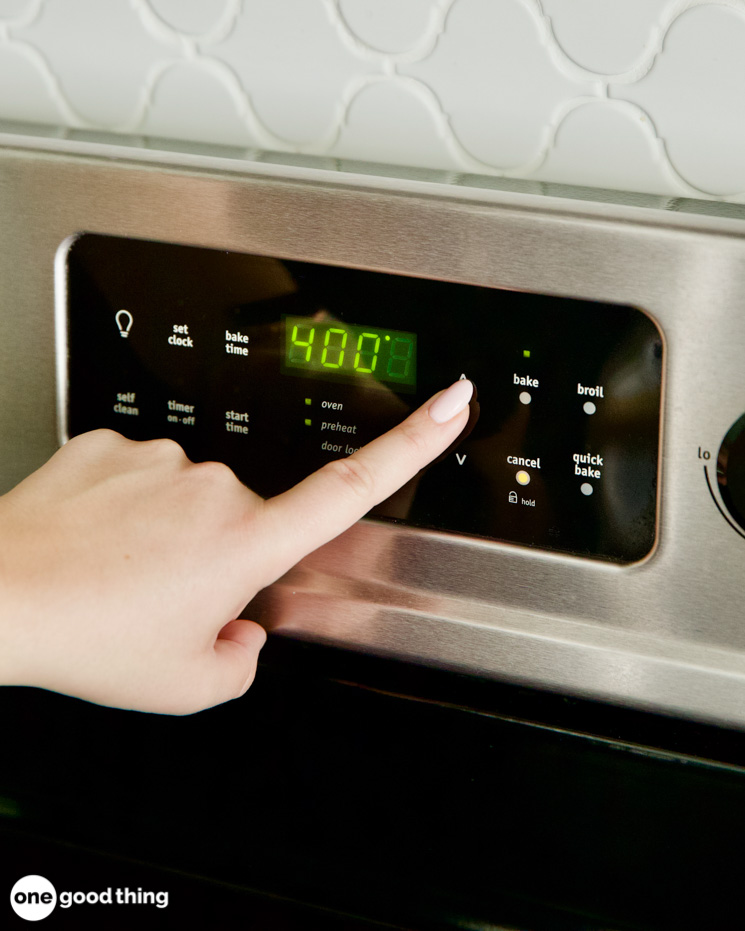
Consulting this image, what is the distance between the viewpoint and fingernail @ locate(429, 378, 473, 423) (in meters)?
0.39

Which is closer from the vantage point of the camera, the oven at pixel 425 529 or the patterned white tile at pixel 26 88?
the oven at pixel 425 529

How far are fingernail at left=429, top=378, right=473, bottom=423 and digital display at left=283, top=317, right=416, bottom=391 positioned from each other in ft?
0.05

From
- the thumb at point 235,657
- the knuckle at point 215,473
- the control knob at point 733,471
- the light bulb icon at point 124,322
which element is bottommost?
the thumb at point 235,657

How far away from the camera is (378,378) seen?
1.31 feet

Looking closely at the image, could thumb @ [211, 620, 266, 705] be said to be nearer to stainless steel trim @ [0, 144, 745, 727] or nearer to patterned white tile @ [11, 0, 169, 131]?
stainless steel trim @ [0, 144, 745, 727]

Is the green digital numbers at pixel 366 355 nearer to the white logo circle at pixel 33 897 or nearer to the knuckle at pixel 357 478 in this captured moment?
the knuckle at pixel 357 478

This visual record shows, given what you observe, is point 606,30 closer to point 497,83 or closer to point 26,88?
point 497,83

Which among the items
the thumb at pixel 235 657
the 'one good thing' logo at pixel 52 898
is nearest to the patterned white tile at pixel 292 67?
the thumb at pixel 235 657

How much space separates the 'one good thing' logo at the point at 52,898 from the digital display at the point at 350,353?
26cm

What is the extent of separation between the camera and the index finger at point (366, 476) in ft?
1.28

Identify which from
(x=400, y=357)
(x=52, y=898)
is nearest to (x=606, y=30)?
(x=400, y=357)

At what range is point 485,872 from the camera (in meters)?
0.41

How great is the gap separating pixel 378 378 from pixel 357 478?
0.05 m

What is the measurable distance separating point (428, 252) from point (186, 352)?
0.42 ft
